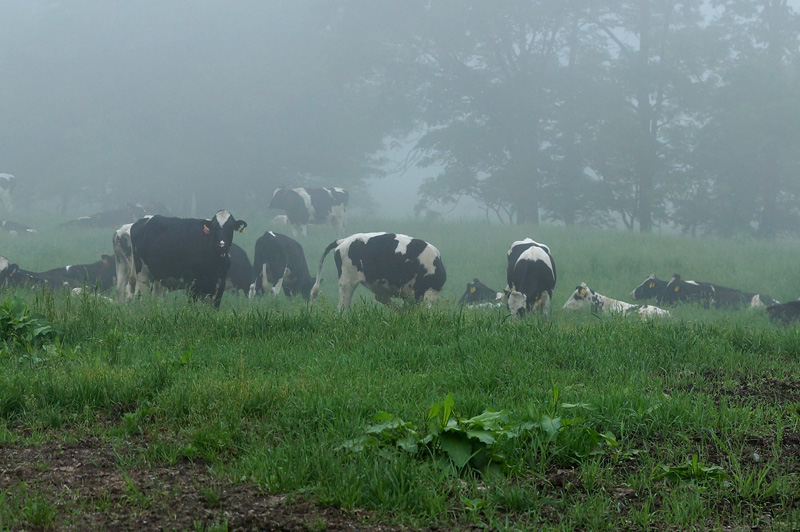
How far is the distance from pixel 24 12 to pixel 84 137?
20021mm

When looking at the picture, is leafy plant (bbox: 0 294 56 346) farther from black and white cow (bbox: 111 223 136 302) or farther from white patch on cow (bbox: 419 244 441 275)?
white patch on cow (bbox: 419 244 441 275)

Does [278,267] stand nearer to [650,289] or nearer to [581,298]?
[581,298]

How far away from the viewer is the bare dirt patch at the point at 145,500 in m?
3.58

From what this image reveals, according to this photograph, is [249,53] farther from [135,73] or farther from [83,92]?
[83,92]

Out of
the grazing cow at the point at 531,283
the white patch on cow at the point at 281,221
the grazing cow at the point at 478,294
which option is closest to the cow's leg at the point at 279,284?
the grazing cow at the point at 478,294

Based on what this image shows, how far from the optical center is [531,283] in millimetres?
13664

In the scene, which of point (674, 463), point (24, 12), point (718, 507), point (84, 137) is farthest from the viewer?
point (24, 12)

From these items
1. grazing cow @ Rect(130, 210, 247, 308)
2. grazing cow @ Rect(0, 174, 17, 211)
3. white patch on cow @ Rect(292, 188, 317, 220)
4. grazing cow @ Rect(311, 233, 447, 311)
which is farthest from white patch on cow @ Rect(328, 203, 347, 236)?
grazing cow @ Rect(0, 174, 17, 211)

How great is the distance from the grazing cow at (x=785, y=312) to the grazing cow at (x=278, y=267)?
10386 mm

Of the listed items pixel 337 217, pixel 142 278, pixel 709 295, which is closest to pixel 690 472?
pixel 142 278

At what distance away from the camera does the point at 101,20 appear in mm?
48031

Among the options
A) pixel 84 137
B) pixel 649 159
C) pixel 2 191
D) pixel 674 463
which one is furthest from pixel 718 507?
pixel 84 137

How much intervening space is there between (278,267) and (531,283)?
25.0 ft

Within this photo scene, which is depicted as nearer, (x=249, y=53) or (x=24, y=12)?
(x=249, y=53)
